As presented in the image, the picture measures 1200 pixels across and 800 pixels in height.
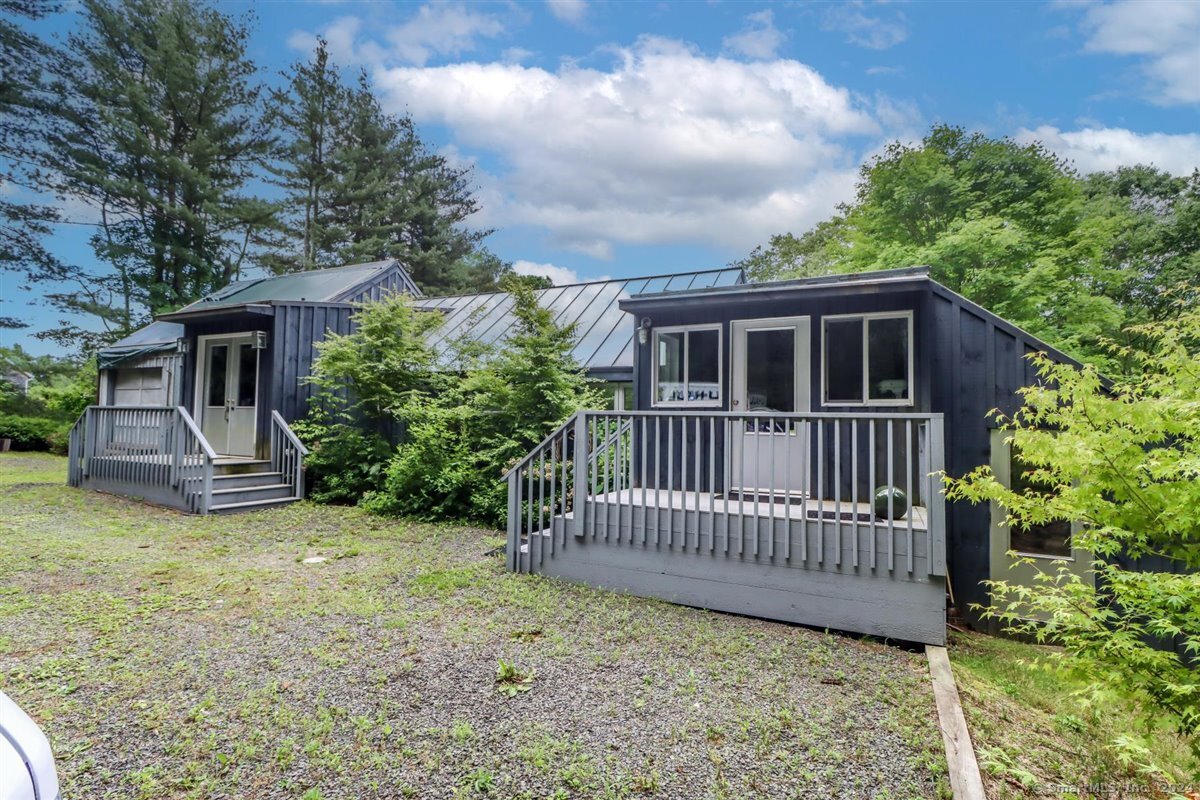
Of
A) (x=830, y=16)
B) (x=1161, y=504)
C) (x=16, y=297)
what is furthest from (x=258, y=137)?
(x=1161, y=504)

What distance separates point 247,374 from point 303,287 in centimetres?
258

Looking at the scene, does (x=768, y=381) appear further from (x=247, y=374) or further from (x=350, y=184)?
(x=350, y=184)

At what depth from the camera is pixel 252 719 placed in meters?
2.87

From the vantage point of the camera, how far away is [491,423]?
827 centimetres

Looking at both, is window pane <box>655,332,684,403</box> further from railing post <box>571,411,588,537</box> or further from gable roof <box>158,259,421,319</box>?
gable roof <box>158,259,421,319</box>

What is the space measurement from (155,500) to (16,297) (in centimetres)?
1568

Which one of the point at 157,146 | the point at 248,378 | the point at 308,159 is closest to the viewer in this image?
the point at 248,378

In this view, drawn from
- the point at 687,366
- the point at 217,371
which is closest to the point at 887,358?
the point at 687,366

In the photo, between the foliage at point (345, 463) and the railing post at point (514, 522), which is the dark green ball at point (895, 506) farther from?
the foliage at point (345, 463)

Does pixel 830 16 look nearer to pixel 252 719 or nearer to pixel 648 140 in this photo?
pixel 648 140

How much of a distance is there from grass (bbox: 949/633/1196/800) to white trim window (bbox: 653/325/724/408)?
3708mm

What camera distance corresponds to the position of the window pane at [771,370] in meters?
6.93

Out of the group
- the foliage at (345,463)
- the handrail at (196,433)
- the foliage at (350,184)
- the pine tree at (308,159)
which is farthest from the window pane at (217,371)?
the pine tree at (308,159)

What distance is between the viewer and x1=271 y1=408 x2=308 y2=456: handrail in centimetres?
952
